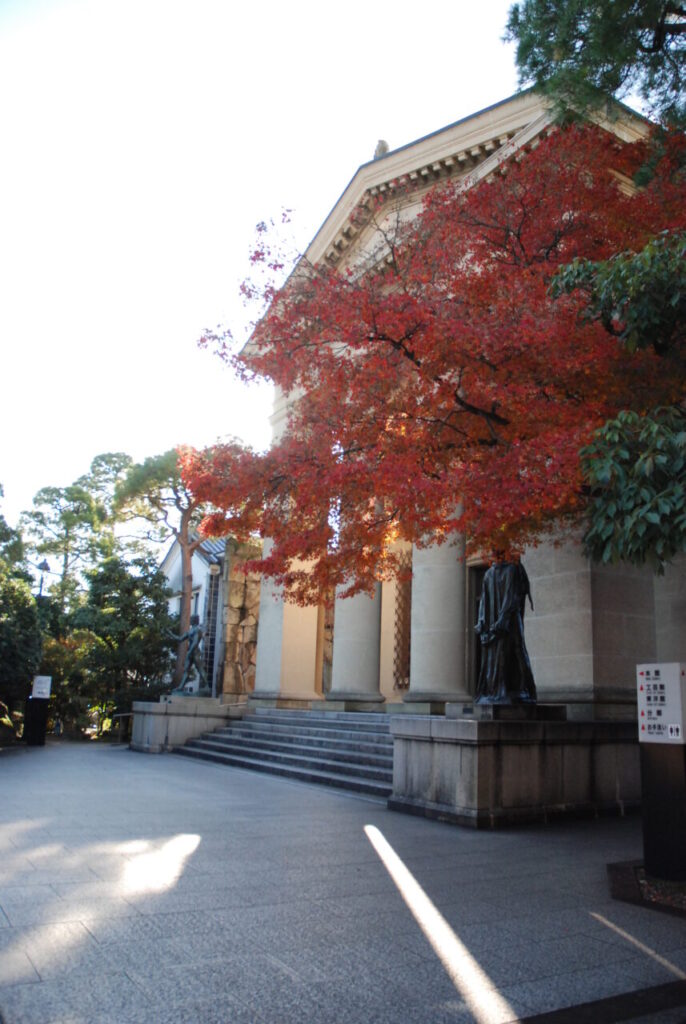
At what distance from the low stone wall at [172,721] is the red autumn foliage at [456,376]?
8.05 meters

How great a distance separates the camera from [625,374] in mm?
8594

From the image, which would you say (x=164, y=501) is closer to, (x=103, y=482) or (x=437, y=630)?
(x=103, y=482)

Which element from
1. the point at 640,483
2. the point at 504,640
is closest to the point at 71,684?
the point at 504,640

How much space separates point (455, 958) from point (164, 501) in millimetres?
26375

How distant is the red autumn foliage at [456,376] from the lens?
8398mm

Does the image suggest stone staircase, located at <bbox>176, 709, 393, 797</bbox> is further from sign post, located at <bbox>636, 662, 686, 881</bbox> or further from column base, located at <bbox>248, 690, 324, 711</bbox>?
sign post, located at <bbox>636, 662, 686, 881</bbox>

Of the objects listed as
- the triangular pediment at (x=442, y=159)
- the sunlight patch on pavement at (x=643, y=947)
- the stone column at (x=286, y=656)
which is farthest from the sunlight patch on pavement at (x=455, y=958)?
the stone column at (x=286, y=656)

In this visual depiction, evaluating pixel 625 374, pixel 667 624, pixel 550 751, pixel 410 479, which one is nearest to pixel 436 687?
pixel 667 624

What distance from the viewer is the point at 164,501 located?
29.2 m

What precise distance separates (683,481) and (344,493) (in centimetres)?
512

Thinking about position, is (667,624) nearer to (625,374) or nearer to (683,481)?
(625,374)

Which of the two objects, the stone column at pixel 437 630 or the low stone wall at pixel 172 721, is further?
the low stone wall at pixel 172 721

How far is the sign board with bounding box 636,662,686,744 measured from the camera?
223 inches

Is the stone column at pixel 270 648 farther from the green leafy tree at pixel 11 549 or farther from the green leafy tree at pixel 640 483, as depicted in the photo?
the green leafy tree at pixel 640 483
